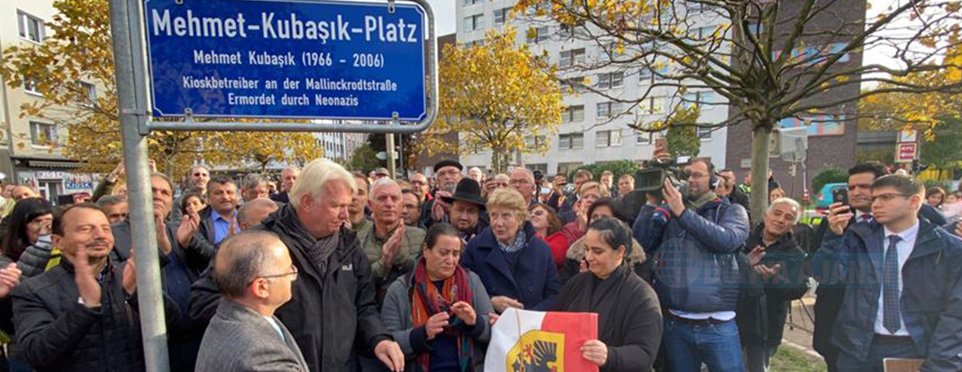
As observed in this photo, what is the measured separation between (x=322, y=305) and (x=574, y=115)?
4372 centimetres

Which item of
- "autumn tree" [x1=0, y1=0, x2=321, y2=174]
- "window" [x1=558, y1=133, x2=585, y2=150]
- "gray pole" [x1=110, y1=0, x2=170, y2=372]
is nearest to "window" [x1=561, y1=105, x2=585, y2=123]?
"window" [x1=558, y1=133, x2=585, y2=150]

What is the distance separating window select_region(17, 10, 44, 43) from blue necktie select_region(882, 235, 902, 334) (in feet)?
106

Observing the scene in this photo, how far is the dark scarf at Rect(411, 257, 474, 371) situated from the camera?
273cm

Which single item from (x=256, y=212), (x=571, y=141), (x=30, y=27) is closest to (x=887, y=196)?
(x=256, y=212)

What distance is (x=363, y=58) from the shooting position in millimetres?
1690

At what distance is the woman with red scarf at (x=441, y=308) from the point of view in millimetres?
2697

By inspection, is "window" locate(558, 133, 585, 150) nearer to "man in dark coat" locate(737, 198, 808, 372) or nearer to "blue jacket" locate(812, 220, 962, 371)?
"man in dark coat" locate(737, 198, 808, 372)

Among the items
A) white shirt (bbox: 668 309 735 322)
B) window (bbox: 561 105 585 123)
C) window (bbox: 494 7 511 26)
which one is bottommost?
white shirt (bbox: 668 309 735 322)

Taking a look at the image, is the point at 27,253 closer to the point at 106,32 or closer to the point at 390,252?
the point at 390,252

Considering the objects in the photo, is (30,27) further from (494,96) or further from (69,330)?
(69,330)

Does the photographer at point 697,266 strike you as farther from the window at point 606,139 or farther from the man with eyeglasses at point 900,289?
the window at point 606,139

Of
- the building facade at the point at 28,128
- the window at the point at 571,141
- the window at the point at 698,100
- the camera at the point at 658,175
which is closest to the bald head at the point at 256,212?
the camera at the point at 658,175

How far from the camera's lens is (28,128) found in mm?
23234

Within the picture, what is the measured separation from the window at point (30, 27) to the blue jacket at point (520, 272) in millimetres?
30331
